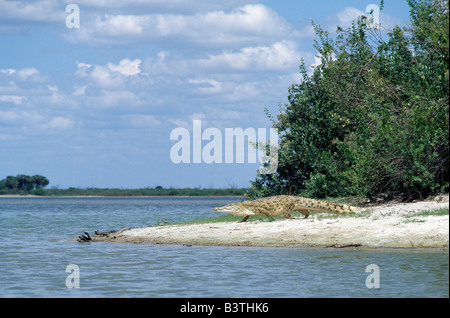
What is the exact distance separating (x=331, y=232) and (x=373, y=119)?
21.9 feet

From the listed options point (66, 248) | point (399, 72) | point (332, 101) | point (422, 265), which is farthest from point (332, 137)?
point (422, 265)

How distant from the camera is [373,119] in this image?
82.4 ft

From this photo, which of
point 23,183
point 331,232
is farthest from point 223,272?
point 23,183

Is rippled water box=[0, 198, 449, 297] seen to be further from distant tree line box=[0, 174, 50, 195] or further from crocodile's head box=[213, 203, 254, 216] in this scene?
distant tree line box=[0, 174, 50, 195]

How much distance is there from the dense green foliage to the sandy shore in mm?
1489

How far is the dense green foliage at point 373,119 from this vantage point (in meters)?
22.5

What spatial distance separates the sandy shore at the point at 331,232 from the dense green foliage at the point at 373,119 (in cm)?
149

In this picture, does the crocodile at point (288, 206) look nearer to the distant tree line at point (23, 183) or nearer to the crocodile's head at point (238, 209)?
the crocodile's head at point (238, 209)

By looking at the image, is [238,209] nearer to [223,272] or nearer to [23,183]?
[223,272]

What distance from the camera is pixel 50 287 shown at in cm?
1482

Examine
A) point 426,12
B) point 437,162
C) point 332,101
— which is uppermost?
point 426,12

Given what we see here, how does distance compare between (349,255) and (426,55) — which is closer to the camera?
(349,255)
